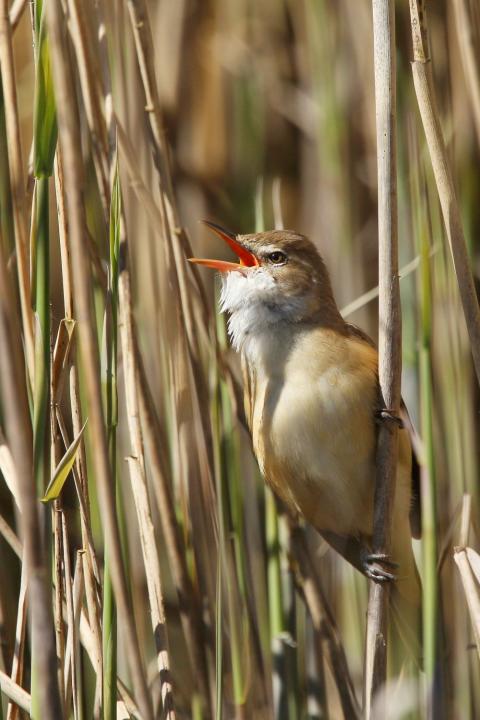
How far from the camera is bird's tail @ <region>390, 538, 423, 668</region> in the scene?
196cm

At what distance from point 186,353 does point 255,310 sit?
18 centimetres

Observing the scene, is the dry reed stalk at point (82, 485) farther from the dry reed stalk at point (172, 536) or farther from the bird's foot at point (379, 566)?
the bird's foot at point (379, 566)

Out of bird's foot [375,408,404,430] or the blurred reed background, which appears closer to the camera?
the blurred reed background

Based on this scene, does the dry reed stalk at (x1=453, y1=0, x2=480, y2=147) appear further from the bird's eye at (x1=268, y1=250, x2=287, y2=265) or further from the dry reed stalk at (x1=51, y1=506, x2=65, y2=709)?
the dry reed stalk at (x1=51, y1=506, x2=65, y2=709)

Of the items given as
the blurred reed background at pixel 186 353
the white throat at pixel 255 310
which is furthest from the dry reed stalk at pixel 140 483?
the white throat at pixel 255 310

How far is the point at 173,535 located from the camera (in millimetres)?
1741

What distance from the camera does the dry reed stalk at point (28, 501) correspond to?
1068mm

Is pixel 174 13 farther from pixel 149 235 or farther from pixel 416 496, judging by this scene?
pixel 416 496

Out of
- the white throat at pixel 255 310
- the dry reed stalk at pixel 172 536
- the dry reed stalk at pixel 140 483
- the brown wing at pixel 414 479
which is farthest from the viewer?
the brown wing at pixel 414 479

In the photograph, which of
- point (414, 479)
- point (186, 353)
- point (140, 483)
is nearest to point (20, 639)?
point (140, 483)

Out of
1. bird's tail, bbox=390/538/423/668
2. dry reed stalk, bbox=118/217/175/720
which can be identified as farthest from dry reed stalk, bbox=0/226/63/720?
bird's tail, bbox=390/538/423/668

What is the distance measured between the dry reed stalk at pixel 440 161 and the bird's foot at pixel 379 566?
403mm

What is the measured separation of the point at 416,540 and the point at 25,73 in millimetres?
2025

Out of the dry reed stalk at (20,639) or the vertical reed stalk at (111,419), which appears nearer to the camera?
the vertical reed stalk at (111,419)
